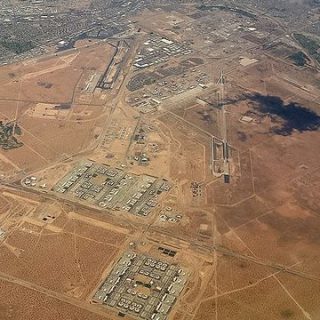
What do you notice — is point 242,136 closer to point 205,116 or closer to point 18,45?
point 205,116

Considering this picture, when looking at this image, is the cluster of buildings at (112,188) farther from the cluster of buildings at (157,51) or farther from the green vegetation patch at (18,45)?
the green vegetation patch at (18,45)

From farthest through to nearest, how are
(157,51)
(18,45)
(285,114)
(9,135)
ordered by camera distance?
(18,45) → (157,51) → (285,114) → (9,135)

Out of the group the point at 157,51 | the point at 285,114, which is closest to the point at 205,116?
the point at 285,114

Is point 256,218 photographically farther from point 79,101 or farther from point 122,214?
point 79,101

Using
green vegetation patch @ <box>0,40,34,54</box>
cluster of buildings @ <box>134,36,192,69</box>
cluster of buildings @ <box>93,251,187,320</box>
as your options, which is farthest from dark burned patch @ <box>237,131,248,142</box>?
green vegetation patch @ <box>0,40,34,54</box>

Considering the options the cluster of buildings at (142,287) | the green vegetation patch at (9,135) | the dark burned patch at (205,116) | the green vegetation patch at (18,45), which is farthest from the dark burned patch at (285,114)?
the green vegetation patch at (18,45)

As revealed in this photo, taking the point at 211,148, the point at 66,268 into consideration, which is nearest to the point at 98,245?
the point at 66,268
